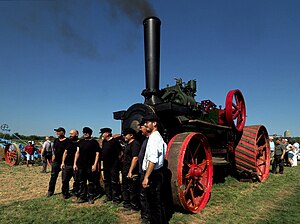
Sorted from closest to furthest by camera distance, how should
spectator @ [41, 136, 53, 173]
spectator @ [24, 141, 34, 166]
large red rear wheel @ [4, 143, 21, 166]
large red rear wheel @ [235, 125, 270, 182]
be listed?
large red rear wheel @ [235, 125, 270, 182] → spectator @ [41, 136, 53, 173] → spectator @ [24, 141, 34, 166] → large red rear wheel @ [4, 143, 21, 166]

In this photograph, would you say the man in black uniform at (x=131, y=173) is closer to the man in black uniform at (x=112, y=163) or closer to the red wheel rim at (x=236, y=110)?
the man in black uniform at (x=112, y=163)

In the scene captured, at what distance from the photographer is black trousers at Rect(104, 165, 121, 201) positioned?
4.91 metres

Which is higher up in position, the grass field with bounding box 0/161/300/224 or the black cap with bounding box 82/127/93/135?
the black cap with bounding box 82/127/93/135

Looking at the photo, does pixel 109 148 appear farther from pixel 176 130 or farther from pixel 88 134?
pixel 176 130

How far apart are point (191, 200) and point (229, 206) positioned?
2.61ft

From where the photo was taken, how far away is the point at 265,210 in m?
4.59

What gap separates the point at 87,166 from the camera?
507 centimetres

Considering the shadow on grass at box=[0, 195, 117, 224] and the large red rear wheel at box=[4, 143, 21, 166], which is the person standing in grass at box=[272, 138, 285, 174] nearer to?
the shadow on grass at box=[0, 195, 117, 224]

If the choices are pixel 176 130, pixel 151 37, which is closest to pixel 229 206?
pixel 176 130

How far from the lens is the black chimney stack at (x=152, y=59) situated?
5.26m

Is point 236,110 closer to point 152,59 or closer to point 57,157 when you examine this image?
point 152,59

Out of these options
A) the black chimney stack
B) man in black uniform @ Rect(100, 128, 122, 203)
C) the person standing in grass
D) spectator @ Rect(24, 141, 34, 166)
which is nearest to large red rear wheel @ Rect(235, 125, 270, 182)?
the person standing in grass

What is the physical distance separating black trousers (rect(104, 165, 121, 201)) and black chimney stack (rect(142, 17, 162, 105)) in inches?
61.6

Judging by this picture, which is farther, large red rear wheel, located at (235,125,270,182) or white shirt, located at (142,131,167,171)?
large red rear wheel, located at (235,125,270,182)
